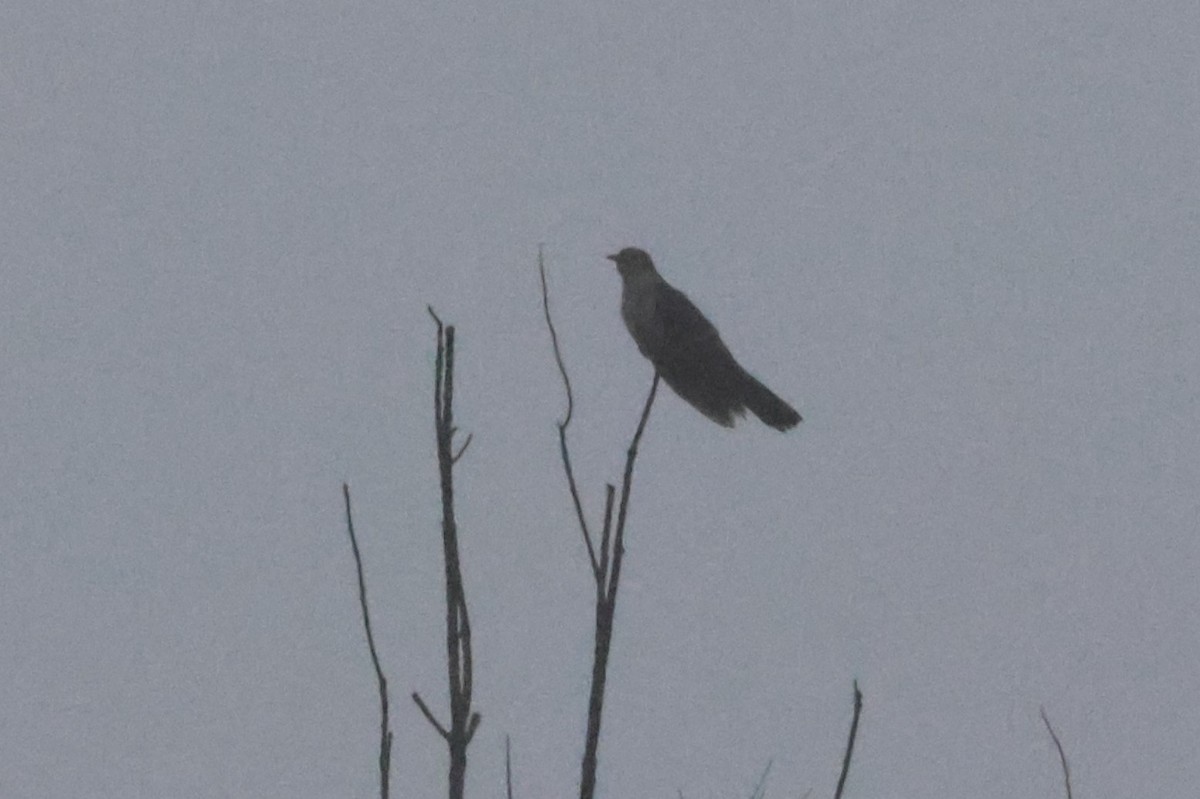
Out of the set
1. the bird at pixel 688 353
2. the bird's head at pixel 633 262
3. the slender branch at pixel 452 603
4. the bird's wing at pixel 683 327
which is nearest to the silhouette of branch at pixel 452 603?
the slender branch at pixel 452 603

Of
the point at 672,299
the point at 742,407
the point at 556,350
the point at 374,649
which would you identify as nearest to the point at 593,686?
the point at 374,649

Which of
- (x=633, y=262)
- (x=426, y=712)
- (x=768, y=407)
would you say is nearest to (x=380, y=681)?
(x=426, y=712)

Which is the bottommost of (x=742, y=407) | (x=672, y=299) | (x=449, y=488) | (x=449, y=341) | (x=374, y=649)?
(x=374, y=649)

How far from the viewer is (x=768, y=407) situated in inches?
216

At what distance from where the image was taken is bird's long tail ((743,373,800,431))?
539cm

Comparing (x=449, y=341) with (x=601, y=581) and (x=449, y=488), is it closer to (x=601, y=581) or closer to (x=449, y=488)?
(x=449, y=488)

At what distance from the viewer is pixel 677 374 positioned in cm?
603

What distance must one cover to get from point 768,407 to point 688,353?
2.10ft

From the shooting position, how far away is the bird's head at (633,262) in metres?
6.73

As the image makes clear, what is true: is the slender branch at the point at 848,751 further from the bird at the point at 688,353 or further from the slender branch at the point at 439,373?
the bird at the point at 688,353

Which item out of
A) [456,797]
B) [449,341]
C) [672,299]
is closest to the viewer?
[456,797]

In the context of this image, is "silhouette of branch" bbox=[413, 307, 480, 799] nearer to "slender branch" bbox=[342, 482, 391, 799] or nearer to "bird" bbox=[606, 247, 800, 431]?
"slender branch" bbox=[342, 482, 391, 799]

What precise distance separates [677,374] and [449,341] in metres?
3.55

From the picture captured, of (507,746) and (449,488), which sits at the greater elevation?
(449,488)
